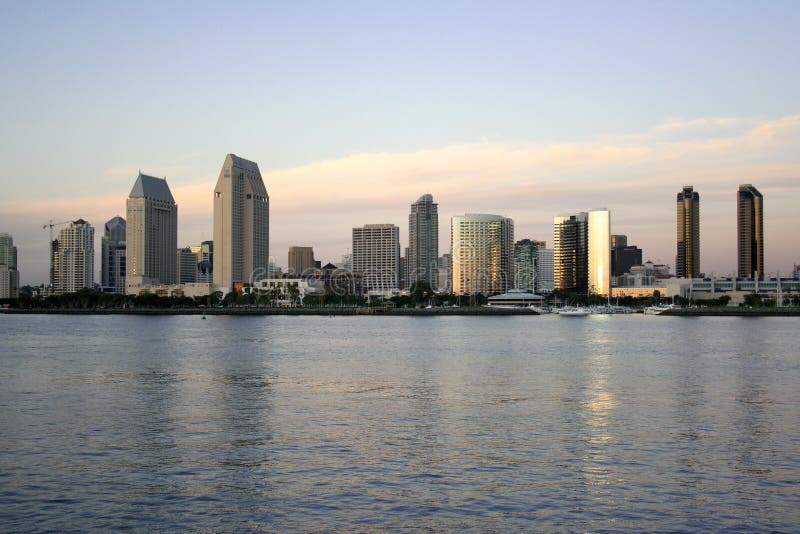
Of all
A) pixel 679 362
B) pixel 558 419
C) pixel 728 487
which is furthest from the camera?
pixel 679 362

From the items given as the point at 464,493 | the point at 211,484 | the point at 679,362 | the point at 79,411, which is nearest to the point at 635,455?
the point at 464,493

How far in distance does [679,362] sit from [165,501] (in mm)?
49832

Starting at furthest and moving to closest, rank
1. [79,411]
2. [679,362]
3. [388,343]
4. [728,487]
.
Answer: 1. [388,343]
2. [679,362]
3. [79,411]
4. [728,487]

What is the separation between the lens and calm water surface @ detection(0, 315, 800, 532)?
20500 mm

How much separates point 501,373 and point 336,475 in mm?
30582

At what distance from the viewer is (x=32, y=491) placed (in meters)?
22.5

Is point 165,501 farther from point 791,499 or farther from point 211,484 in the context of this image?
point 791,499

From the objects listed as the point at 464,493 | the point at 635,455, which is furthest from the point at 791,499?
the point at 464,493

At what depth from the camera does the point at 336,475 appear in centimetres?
2416

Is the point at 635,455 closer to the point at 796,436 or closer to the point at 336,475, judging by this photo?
the point at 796,436

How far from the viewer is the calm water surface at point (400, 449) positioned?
67.3 ft

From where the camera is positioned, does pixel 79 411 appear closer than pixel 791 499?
No

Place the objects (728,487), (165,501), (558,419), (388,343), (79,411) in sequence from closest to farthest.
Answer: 1. (165,501)
2. (728,487)
3. (558,419)
4. (79,411)
5. (388,343)

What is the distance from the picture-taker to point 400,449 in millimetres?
27672
